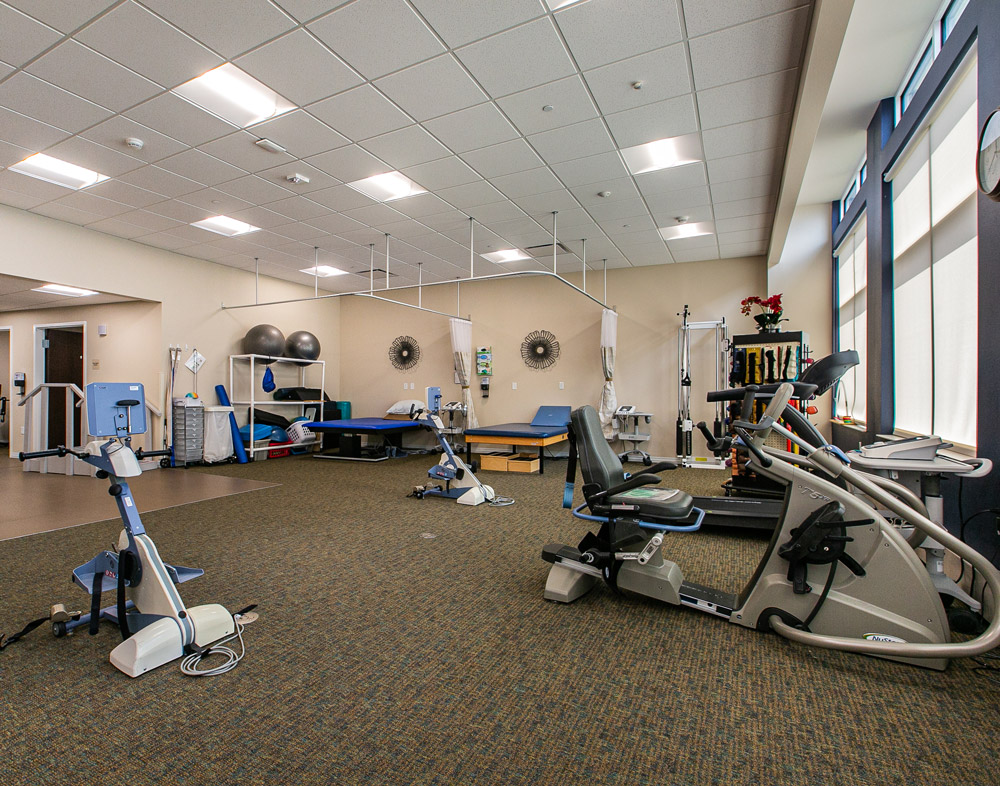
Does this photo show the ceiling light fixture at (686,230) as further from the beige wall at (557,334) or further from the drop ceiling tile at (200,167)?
the drop ceiling tile at (200,167)

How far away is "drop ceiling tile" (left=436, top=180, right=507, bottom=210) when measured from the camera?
16.8ft

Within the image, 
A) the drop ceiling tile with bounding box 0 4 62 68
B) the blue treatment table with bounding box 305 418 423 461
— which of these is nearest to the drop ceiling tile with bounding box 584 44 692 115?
the drop ceiling tile with bounding box 0 4 62 68

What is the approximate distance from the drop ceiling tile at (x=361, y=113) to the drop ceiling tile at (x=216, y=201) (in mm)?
2042

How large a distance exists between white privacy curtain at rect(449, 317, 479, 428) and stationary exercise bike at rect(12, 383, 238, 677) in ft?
21.2

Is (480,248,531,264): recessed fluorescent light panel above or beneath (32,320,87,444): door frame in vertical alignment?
above

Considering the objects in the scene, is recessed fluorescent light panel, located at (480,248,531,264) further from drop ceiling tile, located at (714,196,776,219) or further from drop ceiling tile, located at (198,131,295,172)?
drop ceiling tile, located at (198,131,295,172)

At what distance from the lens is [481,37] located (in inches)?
119

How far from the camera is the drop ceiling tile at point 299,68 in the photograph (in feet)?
10.1

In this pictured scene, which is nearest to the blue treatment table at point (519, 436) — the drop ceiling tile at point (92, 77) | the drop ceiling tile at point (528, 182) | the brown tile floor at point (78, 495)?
the brown tile floor at point (78, 495)

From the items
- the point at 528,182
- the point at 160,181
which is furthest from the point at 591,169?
the point at 160,181

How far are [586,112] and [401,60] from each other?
4.64 feet

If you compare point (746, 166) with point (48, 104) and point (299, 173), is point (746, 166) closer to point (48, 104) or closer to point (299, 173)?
point (299, 173)

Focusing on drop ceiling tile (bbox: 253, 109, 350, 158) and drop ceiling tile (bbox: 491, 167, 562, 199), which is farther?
drop ceiling tile (bbox: 491, 167, 562, 199)

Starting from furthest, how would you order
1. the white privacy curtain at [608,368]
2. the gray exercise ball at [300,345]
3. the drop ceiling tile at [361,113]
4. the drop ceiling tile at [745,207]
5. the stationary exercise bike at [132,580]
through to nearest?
the gray exercise ball at [300,345], the white privacy curtain at [608,368], the drop ceiling tile at [745,207], the drop ceiling tile at [361,113], the stationary exercise bike at [132,580]
